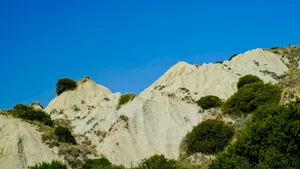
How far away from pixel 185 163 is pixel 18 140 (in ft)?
57.1

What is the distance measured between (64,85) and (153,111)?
120 ft

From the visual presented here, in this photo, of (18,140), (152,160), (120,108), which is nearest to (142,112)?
(120,108)

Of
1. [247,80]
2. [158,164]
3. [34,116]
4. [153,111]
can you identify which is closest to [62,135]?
[34,116]

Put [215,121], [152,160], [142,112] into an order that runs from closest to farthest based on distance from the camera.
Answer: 1. [152,160]
2. [215,121]
3. [142,112]

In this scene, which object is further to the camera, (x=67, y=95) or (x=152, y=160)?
(x=67, y=95)

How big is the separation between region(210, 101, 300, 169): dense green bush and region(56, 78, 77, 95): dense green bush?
6739 cm

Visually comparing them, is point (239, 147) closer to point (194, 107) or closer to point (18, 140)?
point (18, 140)

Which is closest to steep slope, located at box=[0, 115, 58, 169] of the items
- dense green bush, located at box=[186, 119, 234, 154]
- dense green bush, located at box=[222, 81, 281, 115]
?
dense green bush, located at box=[186, 119, 234, 154]

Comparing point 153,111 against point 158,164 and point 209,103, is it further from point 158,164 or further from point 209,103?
point 158,164

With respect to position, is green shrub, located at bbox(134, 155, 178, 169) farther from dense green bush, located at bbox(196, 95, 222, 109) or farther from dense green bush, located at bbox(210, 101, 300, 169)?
dense green bush, located at bbox(196, 95, 222, 109)

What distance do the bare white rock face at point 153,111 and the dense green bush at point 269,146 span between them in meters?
24.0

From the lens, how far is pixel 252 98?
2249 inches

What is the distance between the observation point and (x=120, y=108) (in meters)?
69.7

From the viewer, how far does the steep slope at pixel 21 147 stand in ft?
161
